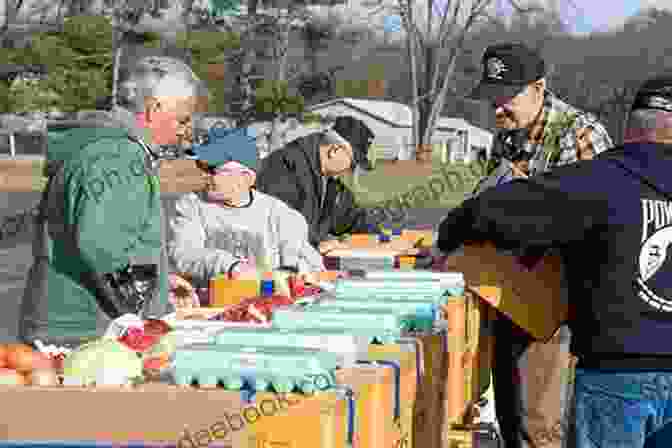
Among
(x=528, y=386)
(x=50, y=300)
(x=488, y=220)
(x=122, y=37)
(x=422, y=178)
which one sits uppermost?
(x=488, y=220)

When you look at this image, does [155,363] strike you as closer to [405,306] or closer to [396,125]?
[405,306]

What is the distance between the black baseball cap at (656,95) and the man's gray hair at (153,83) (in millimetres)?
1587

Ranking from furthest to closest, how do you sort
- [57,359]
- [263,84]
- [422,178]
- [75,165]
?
[263,84], [422,178], [75,165], [57,359]

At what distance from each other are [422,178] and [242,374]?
134 ft

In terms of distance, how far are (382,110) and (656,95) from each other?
235ft

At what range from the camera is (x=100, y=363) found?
3133 mm

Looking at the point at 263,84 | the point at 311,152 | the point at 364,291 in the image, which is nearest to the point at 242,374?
the point at 364,291

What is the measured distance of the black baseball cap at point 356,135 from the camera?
705 cm

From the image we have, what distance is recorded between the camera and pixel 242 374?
2.95 m

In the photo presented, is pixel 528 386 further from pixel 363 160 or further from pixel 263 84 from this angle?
pixel 263 84

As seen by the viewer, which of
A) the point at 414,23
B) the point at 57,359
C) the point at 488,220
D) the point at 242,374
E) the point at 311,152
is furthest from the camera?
the point at 414,23

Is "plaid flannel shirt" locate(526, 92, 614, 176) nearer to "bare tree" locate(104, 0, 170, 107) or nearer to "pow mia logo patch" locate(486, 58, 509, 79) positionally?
"pow mia logo patch" locate(486, 58, 509, 79)

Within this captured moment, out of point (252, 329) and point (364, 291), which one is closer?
point (252, 329)

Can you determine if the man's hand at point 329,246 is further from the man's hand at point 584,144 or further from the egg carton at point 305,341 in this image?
the egg carton at point 305,341
